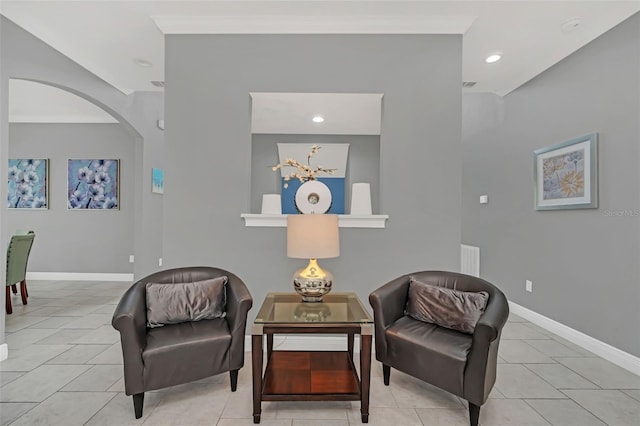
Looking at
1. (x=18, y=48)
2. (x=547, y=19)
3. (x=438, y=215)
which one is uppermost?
(x=547, y=19)

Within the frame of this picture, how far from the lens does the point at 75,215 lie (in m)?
5.69

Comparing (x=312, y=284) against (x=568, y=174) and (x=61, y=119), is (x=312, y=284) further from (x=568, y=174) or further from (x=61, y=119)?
(x=61, y=119)

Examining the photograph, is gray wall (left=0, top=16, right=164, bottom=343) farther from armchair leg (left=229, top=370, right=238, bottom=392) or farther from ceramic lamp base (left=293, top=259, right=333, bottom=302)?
ceramic lamp base (left=293, top=259, right=333, bottom=302)

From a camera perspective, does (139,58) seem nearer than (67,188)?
Yes

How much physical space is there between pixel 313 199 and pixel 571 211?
2.53 metres

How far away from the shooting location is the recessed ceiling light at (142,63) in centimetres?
350

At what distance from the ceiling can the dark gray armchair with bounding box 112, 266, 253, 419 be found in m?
2.15

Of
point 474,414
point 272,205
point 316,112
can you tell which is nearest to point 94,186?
point 272,205

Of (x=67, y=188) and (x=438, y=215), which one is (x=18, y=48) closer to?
(x=67, y=188)

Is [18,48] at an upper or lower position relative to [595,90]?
upper

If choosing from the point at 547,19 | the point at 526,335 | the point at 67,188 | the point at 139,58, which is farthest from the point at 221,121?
the point at 67,188

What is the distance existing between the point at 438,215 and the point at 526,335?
5.39ft

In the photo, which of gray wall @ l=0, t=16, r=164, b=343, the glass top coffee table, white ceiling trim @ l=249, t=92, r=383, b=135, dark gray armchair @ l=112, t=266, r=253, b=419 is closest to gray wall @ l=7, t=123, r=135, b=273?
gray wall @ l=0, t=16, r=164, b=343

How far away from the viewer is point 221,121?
2.93 meters
